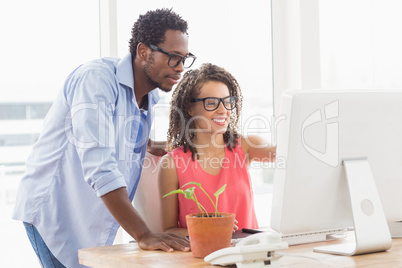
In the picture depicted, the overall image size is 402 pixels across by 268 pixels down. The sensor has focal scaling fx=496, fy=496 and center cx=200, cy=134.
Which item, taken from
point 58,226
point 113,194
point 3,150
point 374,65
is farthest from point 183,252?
point 374,65

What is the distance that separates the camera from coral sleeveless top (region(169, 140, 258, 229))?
6.92 feet

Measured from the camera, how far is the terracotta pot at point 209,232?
137cm

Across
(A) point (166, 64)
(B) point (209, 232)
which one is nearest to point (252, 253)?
(B) point (209, 232)

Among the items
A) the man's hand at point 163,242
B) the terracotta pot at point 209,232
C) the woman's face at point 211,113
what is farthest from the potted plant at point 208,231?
the woman's face at point 211,113

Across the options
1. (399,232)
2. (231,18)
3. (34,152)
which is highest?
(231,18)

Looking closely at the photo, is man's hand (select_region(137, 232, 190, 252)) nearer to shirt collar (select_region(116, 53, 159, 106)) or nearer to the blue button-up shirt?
the blue button-up shirt

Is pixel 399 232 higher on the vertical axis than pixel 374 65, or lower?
lower

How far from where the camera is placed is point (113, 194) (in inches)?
64.6

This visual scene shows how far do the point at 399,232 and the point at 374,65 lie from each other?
188cm

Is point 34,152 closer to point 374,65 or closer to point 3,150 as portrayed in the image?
point 3,150

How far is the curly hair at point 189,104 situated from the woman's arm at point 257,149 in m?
0.07

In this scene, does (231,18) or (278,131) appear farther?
(231,18)

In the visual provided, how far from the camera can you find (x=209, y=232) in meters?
1.37

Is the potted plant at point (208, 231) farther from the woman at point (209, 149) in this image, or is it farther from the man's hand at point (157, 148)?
the man's hand at point (157, 148)
